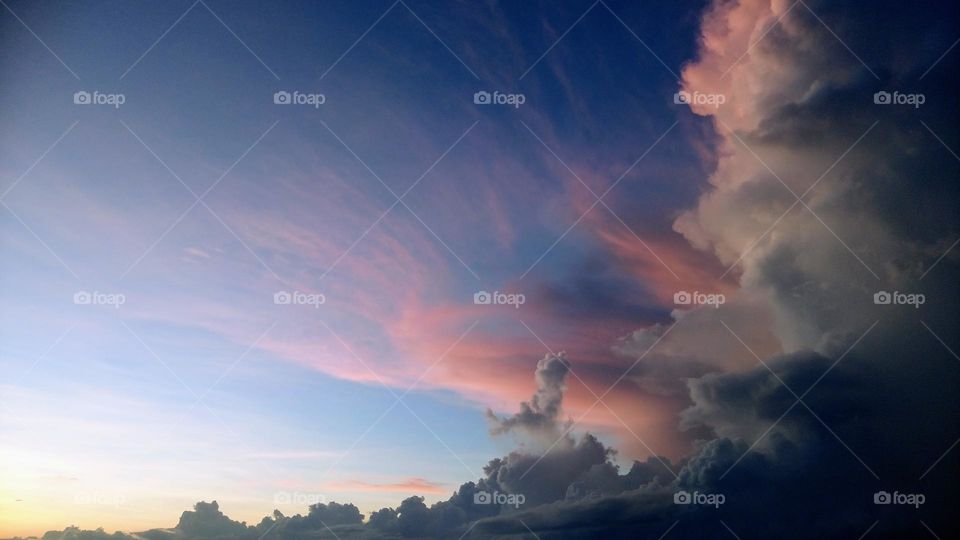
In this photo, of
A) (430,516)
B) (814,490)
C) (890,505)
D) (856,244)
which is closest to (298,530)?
(430,516)

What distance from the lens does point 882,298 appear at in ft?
28.6
